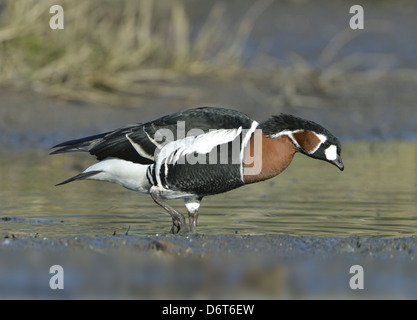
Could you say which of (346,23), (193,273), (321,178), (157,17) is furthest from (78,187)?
(346,23)

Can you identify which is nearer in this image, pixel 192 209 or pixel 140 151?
pixel 140 151

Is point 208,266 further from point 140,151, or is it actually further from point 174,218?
point 140,151

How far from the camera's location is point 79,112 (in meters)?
12.9

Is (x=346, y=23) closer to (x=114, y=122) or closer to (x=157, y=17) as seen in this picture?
(x=157, y=17)

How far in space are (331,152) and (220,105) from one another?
241 inches

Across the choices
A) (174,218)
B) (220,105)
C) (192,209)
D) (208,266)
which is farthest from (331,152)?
(220,105)

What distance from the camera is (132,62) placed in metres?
13.6

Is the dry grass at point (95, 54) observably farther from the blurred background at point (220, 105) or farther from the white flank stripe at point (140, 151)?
the white flank stripe at point (140, 151)

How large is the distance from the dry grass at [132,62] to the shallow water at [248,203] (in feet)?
A: 5.53

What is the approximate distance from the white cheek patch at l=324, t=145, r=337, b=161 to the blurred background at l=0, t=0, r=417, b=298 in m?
0.58

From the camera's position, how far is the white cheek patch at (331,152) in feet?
24.3

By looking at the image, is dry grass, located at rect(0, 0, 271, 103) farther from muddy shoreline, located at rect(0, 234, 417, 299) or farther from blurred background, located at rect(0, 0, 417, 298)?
muddy shoreline, located at rect(0, 234, 417, 299)

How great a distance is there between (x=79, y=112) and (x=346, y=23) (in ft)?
21.9
